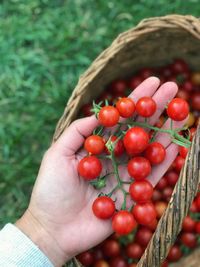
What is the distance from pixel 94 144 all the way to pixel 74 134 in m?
0.08

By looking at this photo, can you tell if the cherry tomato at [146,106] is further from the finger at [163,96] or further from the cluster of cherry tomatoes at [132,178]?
the finger at [163,96]

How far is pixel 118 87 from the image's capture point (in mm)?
1882

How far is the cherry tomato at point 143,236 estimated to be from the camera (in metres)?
1.74

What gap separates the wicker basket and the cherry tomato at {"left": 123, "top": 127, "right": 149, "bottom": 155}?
0.26 meters

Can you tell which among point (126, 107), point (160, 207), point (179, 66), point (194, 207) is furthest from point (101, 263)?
point (179, 66)

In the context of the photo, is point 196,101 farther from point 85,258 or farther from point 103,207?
point 85,258

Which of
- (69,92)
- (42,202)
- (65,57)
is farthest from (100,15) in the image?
(42,202)

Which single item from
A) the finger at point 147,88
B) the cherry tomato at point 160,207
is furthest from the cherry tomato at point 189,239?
the finger at point 147,88

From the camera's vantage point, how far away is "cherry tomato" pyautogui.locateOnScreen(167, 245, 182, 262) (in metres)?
1.76

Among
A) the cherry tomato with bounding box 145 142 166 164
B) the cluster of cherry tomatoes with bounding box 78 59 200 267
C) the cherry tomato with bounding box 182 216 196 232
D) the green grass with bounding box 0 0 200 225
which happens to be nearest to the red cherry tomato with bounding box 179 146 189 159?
the cluster of cherry tomatoes with bounding box 78 59 200 267

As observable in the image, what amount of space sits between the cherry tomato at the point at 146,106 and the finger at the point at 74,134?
0.50 feet

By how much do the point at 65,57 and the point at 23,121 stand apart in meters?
0.35

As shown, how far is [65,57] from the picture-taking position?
2062 millimetres

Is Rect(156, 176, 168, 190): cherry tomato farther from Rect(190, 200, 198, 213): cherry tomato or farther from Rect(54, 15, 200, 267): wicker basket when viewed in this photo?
Rect(54, 15, 200, 267): wicker basket
